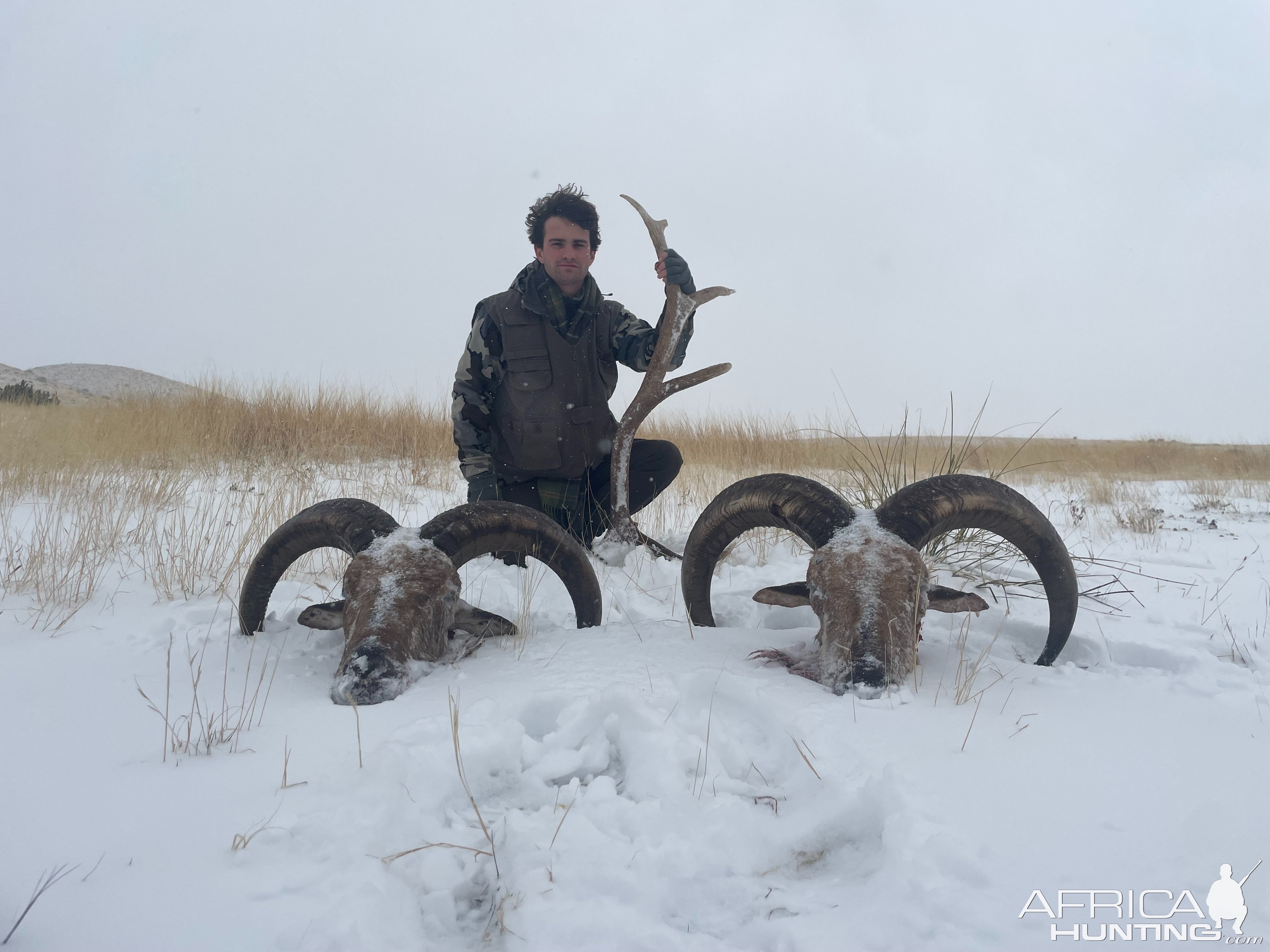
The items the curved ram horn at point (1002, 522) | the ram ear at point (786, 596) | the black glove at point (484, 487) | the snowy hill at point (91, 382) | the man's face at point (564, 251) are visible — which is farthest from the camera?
the snowy hill at point (91, 382)

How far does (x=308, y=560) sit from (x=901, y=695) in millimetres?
4102

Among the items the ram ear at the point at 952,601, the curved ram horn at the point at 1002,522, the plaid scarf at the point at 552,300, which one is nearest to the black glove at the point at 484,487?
the plaid scarf at the point at 552,300

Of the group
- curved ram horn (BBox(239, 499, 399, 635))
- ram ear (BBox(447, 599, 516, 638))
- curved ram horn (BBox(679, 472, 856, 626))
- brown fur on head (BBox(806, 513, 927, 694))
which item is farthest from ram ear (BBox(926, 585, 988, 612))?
curved ram horn (BBox(239, 499, 399, 635))

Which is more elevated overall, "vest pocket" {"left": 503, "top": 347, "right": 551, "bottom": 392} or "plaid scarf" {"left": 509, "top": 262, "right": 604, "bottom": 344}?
"plaid scarf" {"left": 509, "top": 262, "right": 604, "bottom": 344}

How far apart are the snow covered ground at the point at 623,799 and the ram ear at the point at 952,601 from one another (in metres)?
0.25

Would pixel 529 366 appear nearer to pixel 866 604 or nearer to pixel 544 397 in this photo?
pixel 544 397

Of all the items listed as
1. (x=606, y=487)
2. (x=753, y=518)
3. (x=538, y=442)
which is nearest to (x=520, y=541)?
(x=753, y=518)

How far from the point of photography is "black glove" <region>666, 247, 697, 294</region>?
5090 millimetres

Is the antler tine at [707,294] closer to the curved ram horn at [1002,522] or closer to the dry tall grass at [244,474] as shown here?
the dry tall grass at [244,474]

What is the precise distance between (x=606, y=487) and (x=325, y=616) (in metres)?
3.17

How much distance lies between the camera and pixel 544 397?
549 cm

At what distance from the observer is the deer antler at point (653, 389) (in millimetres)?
5172

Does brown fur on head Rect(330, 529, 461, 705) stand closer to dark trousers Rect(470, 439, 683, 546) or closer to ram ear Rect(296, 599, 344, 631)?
ram ear Rect(296, 599, 344, 631)

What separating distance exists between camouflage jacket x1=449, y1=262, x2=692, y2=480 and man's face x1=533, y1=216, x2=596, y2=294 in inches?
4.1
